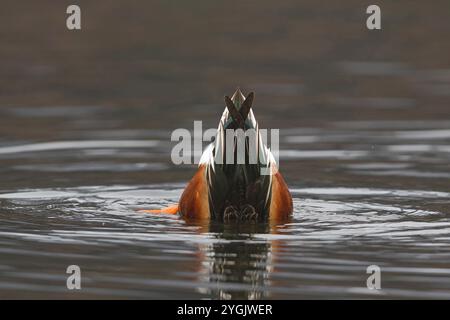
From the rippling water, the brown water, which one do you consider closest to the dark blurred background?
the brown water

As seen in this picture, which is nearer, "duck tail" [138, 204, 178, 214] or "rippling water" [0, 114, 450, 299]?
"rippling water" [0, 114, 450, 299]

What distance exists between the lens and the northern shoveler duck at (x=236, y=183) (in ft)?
29.3

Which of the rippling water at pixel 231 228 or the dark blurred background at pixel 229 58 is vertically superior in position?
the dark blurred background at pixel 229 58

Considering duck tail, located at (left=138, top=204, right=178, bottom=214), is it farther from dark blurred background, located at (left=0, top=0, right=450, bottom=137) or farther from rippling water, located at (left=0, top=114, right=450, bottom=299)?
dark blurred background, located at (left=0, top=0, right=450, bottom=137)

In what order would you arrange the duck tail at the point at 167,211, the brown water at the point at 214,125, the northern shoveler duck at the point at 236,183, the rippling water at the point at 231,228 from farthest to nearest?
1. the duck tail at the point at 167,211
2. the northern shoveler duck at the point at 236,183
3. the brown water at the point at 214,125
4. the rippling water at the point at 231,228

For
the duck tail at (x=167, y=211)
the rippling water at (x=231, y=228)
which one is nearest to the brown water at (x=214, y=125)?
the rippling water at (x=231, y=228)

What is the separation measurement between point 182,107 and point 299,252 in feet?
20.7

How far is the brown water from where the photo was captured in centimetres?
788

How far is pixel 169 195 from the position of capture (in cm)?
1056

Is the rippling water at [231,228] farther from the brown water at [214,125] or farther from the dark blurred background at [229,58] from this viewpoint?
the dark blurred background at [229,58]

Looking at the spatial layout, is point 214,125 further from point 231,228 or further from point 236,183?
point 231,228

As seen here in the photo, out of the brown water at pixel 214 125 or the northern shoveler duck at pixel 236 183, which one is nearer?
the brown water at pixel 214 125

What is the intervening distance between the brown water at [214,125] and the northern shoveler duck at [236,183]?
16cm

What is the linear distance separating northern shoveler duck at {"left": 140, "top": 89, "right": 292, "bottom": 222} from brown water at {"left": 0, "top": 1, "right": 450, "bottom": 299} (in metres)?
0.16
